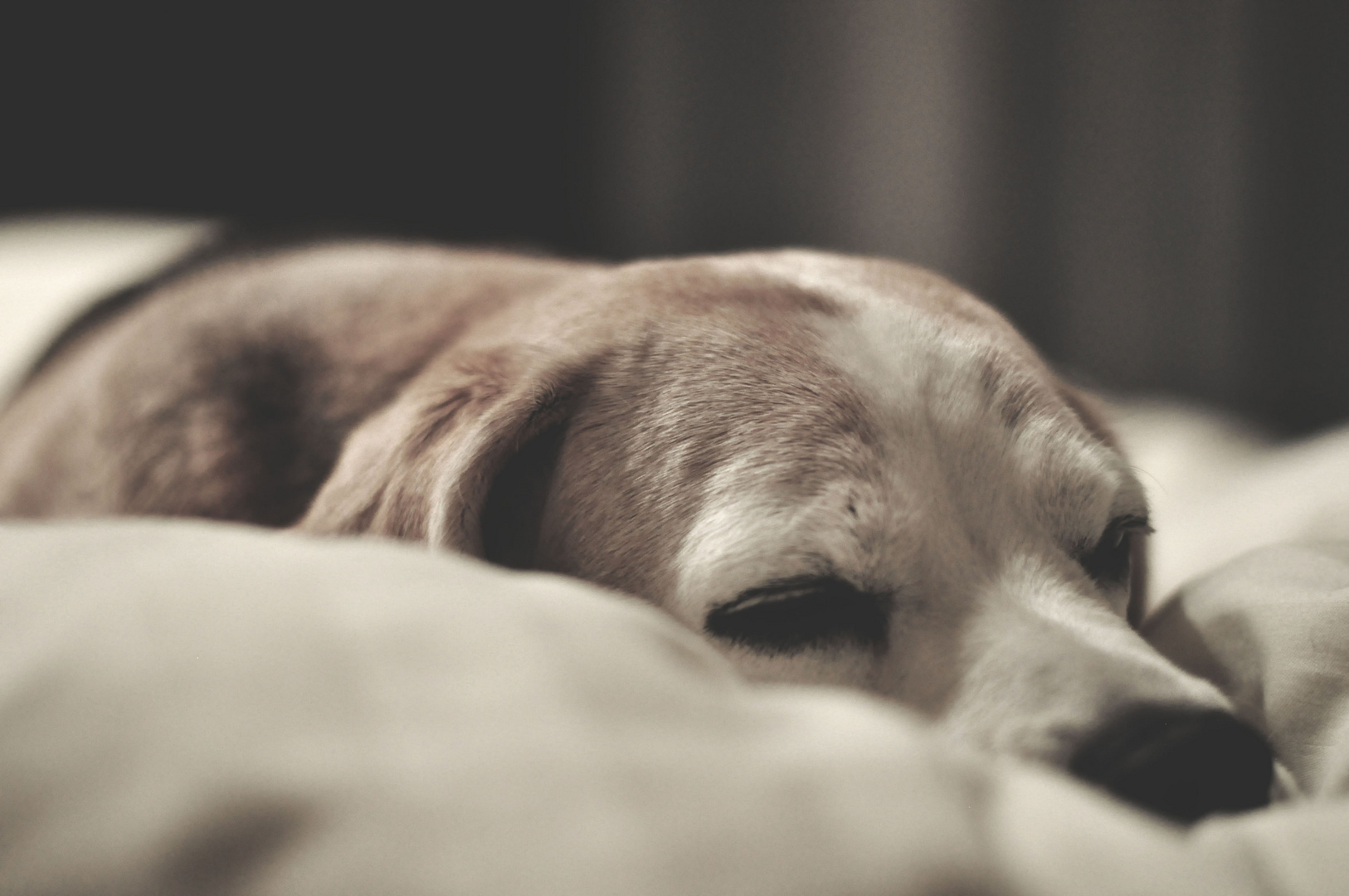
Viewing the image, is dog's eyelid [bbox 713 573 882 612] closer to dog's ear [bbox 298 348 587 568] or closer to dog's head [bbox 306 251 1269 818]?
dog's head [bbox 306 251 1269 818]

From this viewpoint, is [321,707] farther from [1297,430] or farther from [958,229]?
[958,229]

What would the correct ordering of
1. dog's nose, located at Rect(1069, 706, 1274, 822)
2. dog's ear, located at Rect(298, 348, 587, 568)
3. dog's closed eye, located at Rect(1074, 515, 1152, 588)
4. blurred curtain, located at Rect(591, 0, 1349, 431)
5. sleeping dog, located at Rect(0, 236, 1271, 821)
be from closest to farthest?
dog's nose, located at Rect(1069, 706, 1274, 822), sleeping dog, located at Rect(0, 236, 1271, 821), dog's ear, located at Rect(298, 348, 587, 568), dog's closed eye, located at Rect(1074, 515, 1152, 588), blurred curtain, located at Rect(591, 0, 1349, 431)

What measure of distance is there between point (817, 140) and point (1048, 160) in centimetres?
101

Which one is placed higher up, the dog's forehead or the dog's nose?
the dog's forehead

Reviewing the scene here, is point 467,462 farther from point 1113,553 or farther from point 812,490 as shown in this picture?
point 1113,553

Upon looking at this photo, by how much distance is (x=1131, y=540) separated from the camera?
3.96ft

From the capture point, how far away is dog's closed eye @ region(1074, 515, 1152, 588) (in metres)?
1.13

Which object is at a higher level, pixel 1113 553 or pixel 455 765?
pixel 455 765

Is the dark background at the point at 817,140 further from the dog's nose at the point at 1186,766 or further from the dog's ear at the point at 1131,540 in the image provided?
the dog's nose at the point at 1186,766

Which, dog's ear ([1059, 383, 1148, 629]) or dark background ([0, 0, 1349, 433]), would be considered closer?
dog's ear ([1059, 383, 1148, 629])

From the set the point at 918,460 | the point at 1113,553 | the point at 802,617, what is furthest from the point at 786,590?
the point at 1113,553

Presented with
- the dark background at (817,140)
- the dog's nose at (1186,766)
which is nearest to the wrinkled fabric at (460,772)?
the dog's nose at (1186,766)

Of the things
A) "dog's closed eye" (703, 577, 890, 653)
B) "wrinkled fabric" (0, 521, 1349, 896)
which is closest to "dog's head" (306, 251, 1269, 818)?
"dog's closed eye" (703, 577, 890, 653)

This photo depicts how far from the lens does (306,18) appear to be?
146 inches
